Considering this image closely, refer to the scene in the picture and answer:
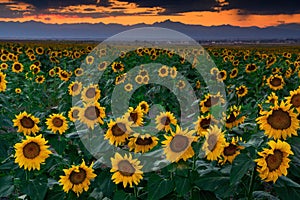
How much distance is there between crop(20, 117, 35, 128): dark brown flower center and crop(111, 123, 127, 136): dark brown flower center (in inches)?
43.9

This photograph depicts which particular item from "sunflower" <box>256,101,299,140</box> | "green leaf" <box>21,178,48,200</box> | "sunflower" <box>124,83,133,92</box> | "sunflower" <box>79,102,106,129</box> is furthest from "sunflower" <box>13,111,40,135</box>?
"sunflower" <box>124,83,133,92</box>

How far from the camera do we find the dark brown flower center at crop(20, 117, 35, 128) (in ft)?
14.6

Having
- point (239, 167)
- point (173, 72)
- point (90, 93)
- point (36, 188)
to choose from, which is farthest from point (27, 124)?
point (173, 72)

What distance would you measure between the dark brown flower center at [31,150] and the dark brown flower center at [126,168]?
81cm

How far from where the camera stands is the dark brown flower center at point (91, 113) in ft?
14.4

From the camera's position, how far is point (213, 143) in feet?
11.2

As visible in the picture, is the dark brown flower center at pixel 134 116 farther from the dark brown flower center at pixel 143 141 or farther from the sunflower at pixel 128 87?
the sunflower at pixel 128 87

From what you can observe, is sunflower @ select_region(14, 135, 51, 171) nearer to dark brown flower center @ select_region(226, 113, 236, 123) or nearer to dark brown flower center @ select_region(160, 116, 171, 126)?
dark brown flower center @ select_region(160, 116, 171, 126)

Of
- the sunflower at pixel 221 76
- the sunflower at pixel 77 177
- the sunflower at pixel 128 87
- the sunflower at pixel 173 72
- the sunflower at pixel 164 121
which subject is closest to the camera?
the sunflower at pixel 77 177

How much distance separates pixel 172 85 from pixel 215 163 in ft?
25.6

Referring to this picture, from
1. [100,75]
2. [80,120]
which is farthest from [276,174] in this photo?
[100,75]

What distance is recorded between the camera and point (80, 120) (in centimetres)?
441

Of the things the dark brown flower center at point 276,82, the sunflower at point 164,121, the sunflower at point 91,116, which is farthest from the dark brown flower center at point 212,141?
the dark brown flower center at point 276,82

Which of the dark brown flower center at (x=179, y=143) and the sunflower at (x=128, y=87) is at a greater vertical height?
the dark brown flower center at (x=179, y=143)
